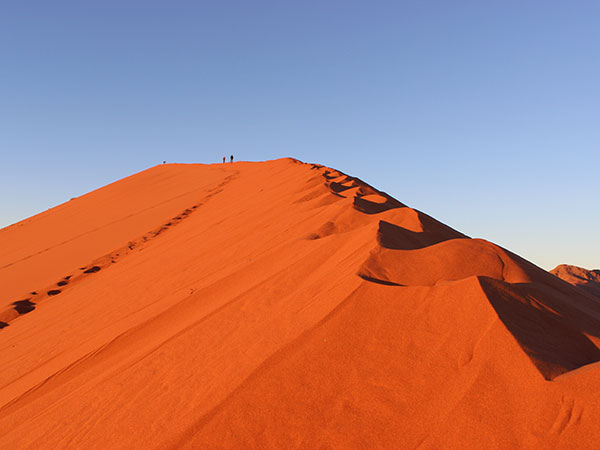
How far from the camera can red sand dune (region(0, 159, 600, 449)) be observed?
7.48 feet

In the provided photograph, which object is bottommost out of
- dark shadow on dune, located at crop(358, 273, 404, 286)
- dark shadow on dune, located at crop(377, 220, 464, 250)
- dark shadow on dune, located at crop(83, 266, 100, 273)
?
dark shadow on dune, located at crop(358, 273, 404, 286)

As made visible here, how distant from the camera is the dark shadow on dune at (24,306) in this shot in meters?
7.50

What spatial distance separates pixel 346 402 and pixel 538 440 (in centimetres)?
89

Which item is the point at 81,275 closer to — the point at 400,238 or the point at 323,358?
the point at 400,238

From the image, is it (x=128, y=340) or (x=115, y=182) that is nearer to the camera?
(x=128, y=340)

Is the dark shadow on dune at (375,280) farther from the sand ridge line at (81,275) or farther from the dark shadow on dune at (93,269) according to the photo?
the dark shadow on dune at (93,269)

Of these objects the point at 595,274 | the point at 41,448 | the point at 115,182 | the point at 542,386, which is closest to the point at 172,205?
the point at 115,182

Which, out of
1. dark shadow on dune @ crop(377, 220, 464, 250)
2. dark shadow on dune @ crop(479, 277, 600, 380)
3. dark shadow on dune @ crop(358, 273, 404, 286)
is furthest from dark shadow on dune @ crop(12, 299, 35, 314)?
dark shadow on dune @ crop(479, 277, 600, 380)

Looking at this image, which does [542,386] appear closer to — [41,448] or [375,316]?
[375,316]

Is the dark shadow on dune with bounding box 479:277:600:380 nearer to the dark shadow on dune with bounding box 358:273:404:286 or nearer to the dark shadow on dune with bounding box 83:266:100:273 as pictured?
the dark shadow on dune with bounding box 358:273:404:286

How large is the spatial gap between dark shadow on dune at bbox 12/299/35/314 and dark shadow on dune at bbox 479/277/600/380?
7132mm

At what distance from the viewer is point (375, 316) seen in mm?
3064

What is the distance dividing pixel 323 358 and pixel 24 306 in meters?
6.79

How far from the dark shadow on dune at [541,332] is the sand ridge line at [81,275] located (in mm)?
6750
